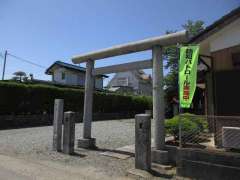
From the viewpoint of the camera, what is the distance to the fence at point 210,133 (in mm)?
5789

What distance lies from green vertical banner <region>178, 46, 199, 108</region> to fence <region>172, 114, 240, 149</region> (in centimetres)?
49

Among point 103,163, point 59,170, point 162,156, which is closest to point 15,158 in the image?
point 59,170

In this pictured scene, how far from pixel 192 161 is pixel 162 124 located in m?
1.62

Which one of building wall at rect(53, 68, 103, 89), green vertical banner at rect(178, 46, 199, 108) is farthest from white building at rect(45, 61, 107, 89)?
green vertical banner at rect(178, 46, 199, 108)

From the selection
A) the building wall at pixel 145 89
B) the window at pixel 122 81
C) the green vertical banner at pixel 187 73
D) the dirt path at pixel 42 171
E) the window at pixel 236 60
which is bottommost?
the dirt path at pixel 42 171

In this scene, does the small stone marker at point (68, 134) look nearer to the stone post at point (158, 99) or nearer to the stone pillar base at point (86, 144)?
the stone pillar base at point (86, 144)

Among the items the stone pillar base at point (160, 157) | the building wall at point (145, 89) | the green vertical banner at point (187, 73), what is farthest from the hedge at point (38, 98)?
the building wall at point (145, 89)

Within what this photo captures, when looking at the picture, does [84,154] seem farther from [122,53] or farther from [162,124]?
[122,53]

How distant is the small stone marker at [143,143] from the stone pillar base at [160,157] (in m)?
0.56

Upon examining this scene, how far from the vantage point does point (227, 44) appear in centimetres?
707

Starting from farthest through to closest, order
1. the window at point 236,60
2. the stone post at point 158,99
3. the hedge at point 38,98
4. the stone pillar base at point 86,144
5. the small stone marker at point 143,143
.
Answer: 1. the hedge at point 38,98
2. the stone pillar base at point 86,144
3. the window at point 236,60
4. the stone post at point 158,99
5. the small stone marker at point 143,143

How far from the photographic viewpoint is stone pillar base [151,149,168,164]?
653 cm

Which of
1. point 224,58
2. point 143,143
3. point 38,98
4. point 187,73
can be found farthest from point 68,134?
point 38,98

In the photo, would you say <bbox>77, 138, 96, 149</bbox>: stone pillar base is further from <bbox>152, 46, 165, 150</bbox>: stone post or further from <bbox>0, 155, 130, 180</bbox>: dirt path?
<bbox>152, 46, 165, 150</bbox>: stone post
